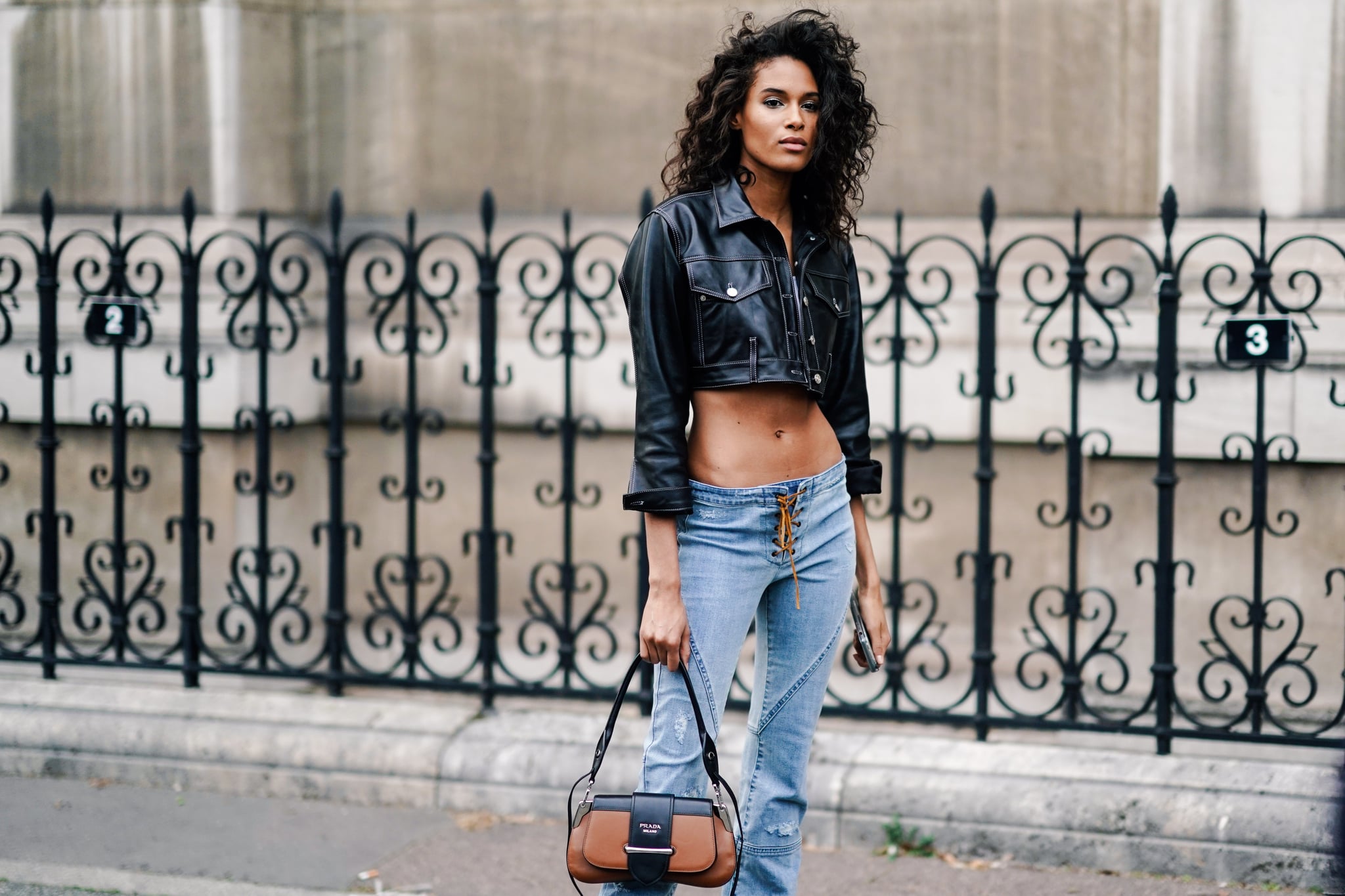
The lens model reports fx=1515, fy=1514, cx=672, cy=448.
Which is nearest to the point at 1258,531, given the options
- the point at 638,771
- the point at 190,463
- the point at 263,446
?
the point at 638,771

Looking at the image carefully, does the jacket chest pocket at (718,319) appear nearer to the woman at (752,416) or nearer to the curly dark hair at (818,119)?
the woman at (752,416)

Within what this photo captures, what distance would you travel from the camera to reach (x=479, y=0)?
7270mm

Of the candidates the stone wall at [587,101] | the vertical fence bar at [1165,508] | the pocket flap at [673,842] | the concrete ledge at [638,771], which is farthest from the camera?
the stone wall at [587,101]

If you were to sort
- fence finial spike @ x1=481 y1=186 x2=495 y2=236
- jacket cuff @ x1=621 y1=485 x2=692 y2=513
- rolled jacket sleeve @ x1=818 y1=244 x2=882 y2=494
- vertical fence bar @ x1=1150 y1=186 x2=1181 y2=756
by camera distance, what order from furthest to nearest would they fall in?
1. fence finial spike @ x1=481 y1=186 x2=495 y2=236
2. vertical fence bar @ x1=1150 y1=186 x2=1181 y2=756
3. rolled jacket sleeve @ x1=818 y1=244 x2=882 y2=494
4. jacket cuff @ x1=621 y1=485 x2=692 y2=513

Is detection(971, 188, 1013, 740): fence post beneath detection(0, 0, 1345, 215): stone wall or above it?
beneath

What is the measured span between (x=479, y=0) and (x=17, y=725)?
3.88m

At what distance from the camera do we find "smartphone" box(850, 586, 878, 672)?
11.7 feet

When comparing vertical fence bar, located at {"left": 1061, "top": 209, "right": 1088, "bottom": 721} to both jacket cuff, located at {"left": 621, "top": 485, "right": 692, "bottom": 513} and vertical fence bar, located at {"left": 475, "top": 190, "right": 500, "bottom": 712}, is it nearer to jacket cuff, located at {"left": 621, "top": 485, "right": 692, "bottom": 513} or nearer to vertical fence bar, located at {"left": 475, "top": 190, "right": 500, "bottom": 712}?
vertical fence bar, located at {"left": 475, "top": 190, "right": 500, "bottom": 712}

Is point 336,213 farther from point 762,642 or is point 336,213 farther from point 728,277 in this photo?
point 762,642

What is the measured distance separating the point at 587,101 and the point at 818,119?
4024mm

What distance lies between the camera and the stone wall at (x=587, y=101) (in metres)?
6.19

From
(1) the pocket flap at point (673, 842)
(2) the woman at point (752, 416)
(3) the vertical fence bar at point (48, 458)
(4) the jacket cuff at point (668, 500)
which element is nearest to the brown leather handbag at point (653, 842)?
(1) the pocket flap at point (673, 842)

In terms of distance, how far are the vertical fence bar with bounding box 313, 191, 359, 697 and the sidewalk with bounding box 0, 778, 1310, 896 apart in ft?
2.21

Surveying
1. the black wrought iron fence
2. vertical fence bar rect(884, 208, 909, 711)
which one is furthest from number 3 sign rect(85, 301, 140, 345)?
vertical fence bar rect(884, 208, 909, 711)
